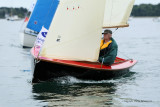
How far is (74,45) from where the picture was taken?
12.4m

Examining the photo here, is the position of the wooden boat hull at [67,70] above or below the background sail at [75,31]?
below

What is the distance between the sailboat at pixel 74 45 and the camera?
11844 mm

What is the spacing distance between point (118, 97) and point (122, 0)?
18.2ft

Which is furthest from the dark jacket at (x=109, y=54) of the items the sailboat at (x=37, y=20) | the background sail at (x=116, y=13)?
the sailboat at (x=37, y=20)

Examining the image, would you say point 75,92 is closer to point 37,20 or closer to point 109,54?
point 109,54

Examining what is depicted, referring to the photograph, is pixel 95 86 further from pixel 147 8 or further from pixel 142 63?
pixel 147 8

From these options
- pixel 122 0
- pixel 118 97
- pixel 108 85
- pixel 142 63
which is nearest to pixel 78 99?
pixel 118 97

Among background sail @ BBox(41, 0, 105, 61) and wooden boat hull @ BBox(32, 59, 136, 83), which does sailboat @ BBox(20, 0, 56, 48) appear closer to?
background sail @ BBox(41, 0, 105, 61)

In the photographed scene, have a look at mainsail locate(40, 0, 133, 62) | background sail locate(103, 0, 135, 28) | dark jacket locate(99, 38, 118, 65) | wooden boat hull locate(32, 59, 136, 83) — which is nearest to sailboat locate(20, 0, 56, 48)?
background sail locate(103, 0, 135, 28)

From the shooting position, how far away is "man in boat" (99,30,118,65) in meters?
12.9

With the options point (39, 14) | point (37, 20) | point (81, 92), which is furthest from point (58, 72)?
point (37, 20)

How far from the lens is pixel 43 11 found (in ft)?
72.4

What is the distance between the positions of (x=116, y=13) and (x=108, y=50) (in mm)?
3009

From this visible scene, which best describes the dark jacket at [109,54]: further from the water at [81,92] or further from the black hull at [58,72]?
the water at [81,92]
